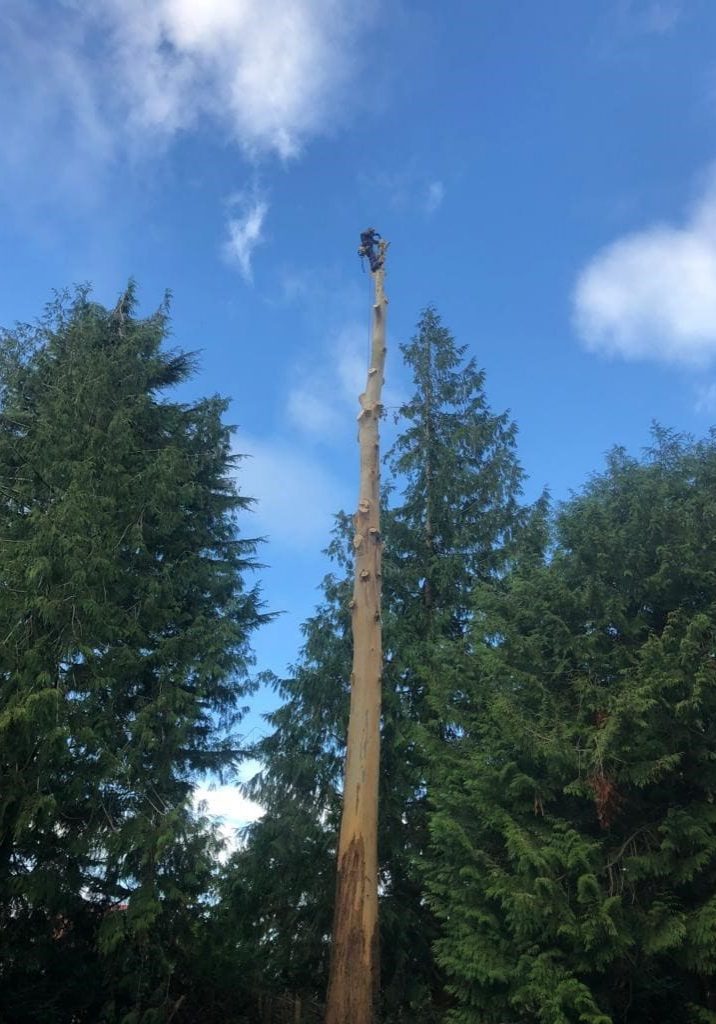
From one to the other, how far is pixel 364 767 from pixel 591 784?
2.43 m

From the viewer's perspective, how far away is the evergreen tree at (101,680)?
854 centimetres

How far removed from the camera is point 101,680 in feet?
30.2

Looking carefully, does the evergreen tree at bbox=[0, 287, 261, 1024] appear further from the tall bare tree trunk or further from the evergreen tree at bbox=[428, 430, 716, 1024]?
the evergreen tree at bbox=[428, 430, 716, 1024]

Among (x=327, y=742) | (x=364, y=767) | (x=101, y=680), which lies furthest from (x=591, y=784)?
(x=101, y=680)

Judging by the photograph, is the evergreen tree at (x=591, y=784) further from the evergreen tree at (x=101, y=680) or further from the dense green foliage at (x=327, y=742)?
the evergreen tree at (x=101, y=680)

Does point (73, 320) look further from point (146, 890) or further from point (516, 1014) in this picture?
point (516, 1014)

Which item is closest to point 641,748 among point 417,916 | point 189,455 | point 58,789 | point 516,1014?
point 516,1014

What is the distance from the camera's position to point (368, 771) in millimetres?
8344

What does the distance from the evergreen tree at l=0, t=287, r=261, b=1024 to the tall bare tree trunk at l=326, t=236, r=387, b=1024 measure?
2.20 metres

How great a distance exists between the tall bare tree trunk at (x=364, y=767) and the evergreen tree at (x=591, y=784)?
1.06m

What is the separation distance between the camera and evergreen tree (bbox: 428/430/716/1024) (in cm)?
728

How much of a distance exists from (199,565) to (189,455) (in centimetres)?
234

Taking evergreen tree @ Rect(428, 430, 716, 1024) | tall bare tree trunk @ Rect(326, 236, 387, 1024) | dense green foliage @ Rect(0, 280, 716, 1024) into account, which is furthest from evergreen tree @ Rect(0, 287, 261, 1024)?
evergreen tree @ Rect(428, 430, 716, 1024)

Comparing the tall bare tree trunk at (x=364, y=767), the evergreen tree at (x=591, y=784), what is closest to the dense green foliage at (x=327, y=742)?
the evergreen tree at (x=591, y=784)
